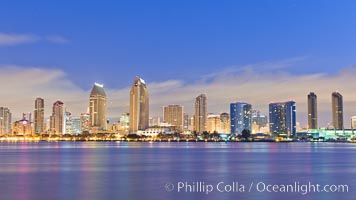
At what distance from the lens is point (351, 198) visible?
27.3 metres

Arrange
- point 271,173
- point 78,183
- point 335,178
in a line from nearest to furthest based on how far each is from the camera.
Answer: point 78,183, point 335,178, point 271,173

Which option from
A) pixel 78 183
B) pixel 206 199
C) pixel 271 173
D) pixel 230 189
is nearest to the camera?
pixel 206 199

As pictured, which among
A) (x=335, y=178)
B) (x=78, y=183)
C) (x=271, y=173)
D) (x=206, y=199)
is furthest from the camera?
(x=271, y=173)

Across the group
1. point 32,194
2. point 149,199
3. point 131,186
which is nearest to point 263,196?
point 149,199

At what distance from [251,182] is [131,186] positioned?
868 cm

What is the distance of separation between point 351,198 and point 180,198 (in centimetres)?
920

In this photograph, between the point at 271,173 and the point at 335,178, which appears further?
the point at 271,173

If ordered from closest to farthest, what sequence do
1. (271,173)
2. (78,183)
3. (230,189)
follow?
(230,189) → (78,183) → (271,173)

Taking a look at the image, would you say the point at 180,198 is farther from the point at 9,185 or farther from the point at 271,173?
the point at 271,173

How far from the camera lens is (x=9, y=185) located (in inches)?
1307

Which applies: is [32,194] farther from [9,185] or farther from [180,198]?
[180,198]

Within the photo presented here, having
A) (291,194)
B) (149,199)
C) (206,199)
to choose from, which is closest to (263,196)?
(291,194)

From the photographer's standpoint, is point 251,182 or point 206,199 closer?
point 206,199

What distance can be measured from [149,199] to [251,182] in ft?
36.7
